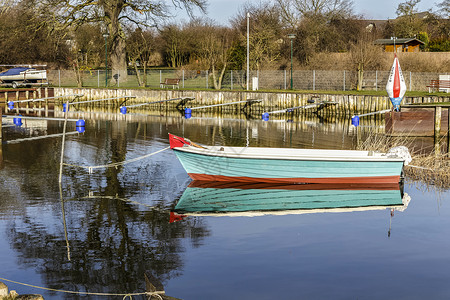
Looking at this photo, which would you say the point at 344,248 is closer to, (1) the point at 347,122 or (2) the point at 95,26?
(1) the point at 347,122

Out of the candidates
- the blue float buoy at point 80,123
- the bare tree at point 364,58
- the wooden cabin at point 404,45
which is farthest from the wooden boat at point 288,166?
the wooden cabin at point 404,45

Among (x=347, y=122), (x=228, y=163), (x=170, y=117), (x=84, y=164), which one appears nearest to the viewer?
(x=228, y=163)

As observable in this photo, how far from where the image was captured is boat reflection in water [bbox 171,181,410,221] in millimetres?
16797

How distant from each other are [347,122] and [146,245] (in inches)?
1087

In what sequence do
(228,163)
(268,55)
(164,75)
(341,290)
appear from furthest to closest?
(164,75) < (268,55) < (228,163) < (341,290)

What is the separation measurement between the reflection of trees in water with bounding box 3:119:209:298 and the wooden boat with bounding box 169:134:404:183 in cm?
127

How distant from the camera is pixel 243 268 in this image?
11984 millimetres

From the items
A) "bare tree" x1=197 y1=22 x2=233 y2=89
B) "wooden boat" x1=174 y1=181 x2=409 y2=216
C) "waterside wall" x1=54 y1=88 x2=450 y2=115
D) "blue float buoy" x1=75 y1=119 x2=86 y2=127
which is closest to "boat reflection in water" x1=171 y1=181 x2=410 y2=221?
"wooden boat" x1=174 y1=181 x2=409 y2=216

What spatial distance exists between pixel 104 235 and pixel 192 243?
1957 millimetres

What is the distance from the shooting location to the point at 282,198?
18172 mm

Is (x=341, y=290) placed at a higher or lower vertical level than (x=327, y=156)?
lower

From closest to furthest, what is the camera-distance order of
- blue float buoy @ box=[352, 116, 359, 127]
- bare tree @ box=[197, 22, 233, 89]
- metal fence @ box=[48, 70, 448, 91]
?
blue float buoy @ box=[352, 116, 359, 127] < metal fence @ box=[48, 70, 448, 91] < bare tree @ box=[197, 22, 233, 89]

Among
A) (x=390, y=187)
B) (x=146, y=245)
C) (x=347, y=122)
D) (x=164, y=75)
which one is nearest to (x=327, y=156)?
(x=390, y=187)

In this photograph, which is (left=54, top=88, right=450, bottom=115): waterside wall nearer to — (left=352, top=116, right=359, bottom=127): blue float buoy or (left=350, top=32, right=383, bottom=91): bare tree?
(left=352, top=116, right=359, bottom=127): blue float buoy
